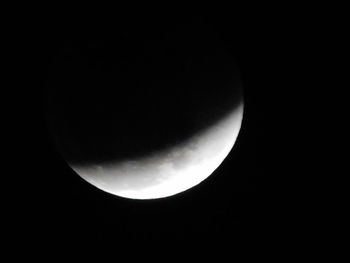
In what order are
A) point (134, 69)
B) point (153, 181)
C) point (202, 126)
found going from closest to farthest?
1. point (134, 69)
2. point (202, 126)
3. point (153, 181)

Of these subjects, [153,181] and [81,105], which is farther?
[153,181]

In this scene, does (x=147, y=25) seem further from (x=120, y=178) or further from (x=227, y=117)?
(x=120, y=178)

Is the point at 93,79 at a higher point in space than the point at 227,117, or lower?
higher

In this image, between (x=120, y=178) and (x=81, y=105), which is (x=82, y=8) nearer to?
(x=81, y=105)

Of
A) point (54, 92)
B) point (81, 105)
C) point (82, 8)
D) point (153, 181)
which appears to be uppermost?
point (82, 8)

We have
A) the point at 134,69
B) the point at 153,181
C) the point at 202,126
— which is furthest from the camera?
the point at 153,181

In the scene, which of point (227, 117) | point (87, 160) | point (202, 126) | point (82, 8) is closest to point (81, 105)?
point (87, 160)

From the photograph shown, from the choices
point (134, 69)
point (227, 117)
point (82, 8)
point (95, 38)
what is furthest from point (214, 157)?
point (82, 8)
